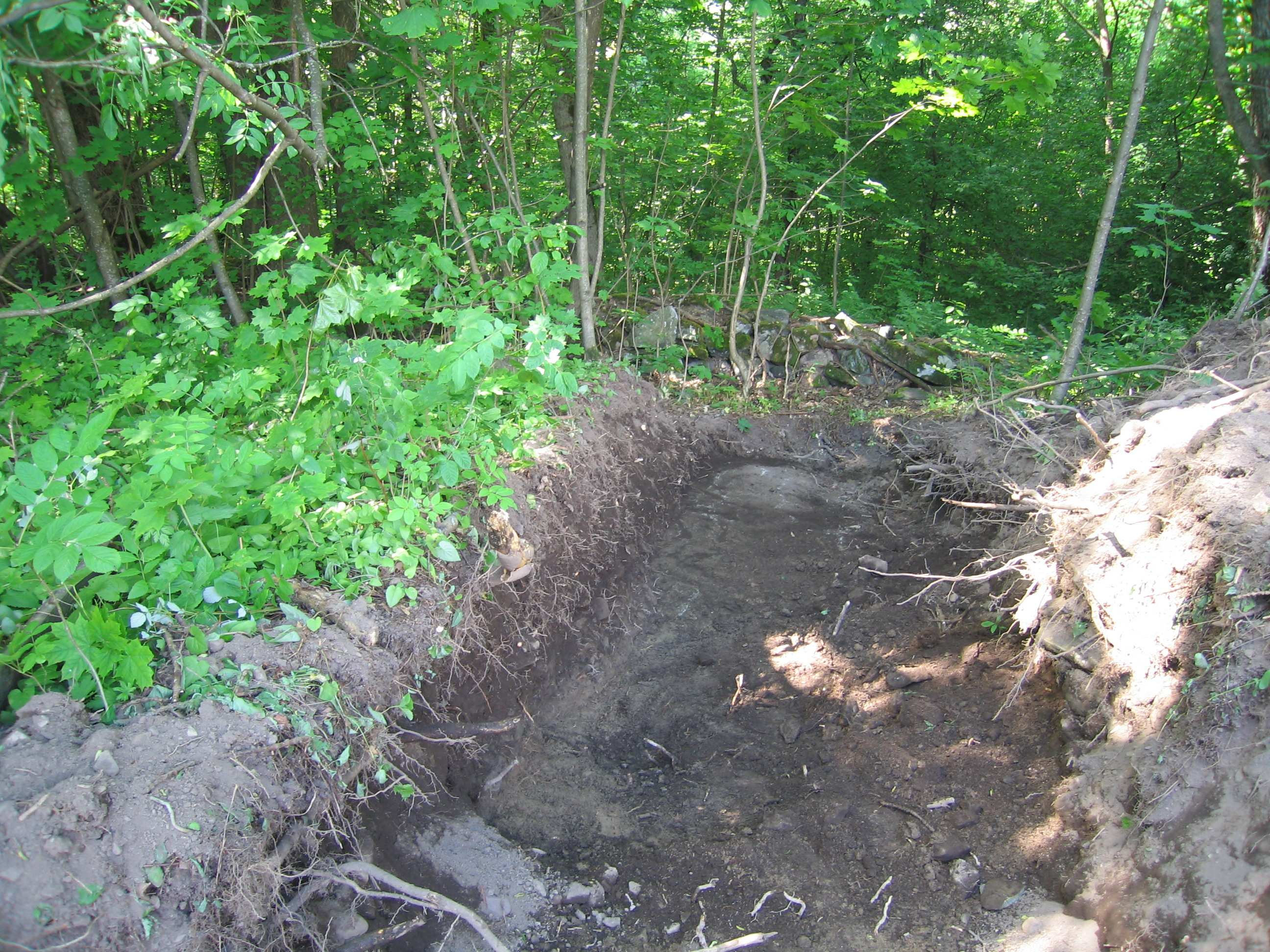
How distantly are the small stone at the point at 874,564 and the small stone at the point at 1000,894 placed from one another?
2.58 meters

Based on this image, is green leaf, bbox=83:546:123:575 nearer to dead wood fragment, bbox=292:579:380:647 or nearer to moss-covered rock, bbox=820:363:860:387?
dead wood fragment, bbox=292:579:380:647

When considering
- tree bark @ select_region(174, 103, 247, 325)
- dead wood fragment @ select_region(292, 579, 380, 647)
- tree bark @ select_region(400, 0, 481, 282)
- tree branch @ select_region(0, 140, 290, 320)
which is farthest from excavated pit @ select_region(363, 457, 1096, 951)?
tree bark @ select_region(174, 103, 247, 325)

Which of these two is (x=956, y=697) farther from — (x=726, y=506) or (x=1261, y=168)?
(x=1261, y=168)

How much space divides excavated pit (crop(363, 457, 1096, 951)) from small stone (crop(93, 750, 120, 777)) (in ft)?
3.32

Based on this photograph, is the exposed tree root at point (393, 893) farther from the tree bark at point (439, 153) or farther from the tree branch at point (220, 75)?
the tree bark at point (439, 153)

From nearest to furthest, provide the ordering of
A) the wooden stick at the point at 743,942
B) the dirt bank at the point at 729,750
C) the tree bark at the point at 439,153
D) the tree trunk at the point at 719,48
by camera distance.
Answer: the dirt bank at the point at 729,750 < the wooden stick at the point at 743,942 < the tree bark at the point at 439,153 < the tree trunk at the point at 719,48

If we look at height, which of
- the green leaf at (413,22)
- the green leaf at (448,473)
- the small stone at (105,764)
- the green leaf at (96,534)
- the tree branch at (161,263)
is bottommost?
the small stone at (105,764)

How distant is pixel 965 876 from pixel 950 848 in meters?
0.13

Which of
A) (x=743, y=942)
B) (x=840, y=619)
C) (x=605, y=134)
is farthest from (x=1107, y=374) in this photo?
(x=743, y=942)

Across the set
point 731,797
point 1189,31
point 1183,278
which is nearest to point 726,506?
point 731,797

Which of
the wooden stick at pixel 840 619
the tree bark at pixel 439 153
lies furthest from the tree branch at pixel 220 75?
the wooden stick at pixel 840 619

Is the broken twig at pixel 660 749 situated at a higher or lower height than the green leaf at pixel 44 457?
lower

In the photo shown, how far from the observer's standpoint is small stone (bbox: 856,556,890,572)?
5.36 metres

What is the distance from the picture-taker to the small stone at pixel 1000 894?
281cm
